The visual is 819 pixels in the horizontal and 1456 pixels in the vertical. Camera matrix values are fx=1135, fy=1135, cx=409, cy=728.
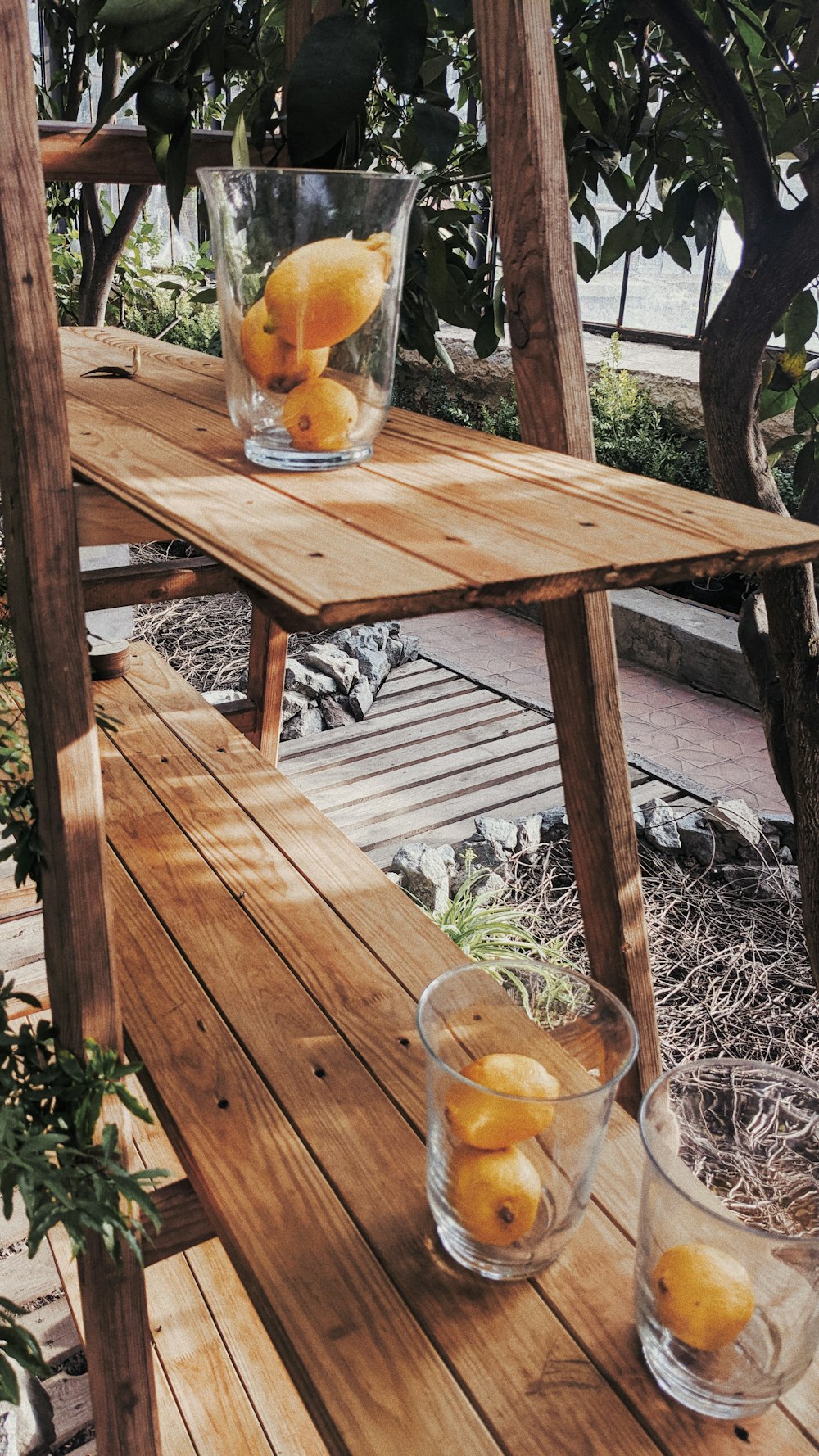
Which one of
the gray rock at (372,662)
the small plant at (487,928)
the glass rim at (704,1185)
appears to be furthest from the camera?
the gray rock at (372,662)

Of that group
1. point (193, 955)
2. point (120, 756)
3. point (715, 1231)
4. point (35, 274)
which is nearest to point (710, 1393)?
point (715, 1231)

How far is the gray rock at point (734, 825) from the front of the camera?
2.87 meters

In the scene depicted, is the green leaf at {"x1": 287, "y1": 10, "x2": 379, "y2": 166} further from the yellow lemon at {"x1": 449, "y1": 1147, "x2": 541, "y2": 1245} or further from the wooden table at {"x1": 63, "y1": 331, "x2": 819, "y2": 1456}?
the yellow lemon at {"x1": 449, "y1": 1147, "x2": 541, "y2": 1245}

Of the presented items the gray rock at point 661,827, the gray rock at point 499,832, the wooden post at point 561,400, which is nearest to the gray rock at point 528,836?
the gray rock at point 499,832

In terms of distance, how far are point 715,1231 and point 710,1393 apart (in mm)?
111

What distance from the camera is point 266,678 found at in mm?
2123

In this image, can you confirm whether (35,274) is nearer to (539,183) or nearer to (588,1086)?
(539,183)

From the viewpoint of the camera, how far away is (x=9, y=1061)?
2.79 feet

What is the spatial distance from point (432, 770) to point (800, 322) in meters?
2.00

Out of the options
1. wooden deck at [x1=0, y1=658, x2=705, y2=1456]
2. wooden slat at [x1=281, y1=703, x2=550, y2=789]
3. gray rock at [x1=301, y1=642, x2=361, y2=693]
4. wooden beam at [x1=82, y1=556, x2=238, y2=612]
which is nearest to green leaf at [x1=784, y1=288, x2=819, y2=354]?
wooden beam at [x1=82, y1=556, x2=238, y2=612]

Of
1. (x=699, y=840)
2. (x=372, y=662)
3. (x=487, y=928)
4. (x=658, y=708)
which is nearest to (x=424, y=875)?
(x=487, y=928)

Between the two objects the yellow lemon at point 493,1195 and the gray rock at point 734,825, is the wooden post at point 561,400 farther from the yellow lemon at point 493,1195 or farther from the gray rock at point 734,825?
the gray rock at point 734,825

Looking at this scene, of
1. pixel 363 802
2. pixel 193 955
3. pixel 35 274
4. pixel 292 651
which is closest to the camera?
pixel 35 274

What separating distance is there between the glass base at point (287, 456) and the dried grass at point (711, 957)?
1809mm
